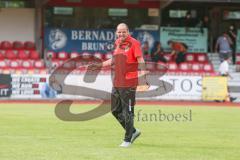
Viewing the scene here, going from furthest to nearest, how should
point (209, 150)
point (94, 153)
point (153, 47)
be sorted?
point (153, 47)
point (209, 150)
point (94, 153)

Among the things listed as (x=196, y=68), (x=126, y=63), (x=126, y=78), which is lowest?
(x=196, y=68)

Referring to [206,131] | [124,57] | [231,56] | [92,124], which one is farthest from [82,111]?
[231,56]

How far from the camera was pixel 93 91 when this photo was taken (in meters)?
30.8

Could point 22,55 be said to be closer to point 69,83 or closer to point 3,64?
point 3,64

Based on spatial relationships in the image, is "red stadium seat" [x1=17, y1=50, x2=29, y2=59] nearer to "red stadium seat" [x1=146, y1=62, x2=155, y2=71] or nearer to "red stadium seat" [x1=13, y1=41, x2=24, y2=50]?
Answer: "red stadium seat" [x1=13, y1=41, x2=24, y2=50]

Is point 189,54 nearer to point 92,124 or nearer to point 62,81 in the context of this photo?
point 62,81

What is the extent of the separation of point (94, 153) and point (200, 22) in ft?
89.4

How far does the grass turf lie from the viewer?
11344 mm

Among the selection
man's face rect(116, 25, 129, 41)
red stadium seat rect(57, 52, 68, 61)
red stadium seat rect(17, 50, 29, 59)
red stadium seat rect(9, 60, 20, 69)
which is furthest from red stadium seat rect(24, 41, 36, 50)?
man's face rect(116, 25, 129, 41)

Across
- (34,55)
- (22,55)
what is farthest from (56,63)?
(22,55)

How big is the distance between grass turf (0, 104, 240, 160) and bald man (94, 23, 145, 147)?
0.50m

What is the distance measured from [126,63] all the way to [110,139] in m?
2.08

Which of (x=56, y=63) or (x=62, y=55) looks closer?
(x=56, y=63)

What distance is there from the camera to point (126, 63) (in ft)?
40.8
